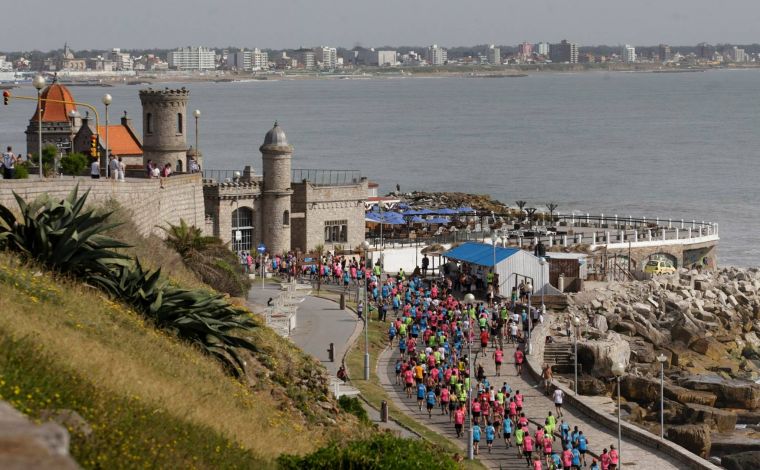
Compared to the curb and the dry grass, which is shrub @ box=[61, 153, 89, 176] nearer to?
the curb

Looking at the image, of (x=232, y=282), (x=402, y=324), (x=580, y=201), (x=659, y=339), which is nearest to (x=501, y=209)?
(x=580, y=201)

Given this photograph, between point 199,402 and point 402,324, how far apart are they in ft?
67.7

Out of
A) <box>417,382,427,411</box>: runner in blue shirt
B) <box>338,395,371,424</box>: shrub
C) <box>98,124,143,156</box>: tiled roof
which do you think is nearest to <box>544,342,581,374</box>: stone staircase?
<box>417,382,427,411</box>: runner in blue shirt

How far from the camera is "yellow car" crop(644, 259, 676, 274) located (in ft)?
172

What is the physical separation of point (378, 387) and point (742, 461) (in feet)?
26.1

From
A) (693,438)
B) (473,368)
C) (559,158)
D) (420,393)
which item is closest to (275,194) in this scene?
(473,368)

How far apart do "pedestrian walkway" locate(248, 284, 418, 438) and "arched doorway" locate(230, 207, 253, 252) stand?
943 cm

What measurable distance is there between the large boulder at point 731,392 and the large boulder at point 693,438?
4705mm

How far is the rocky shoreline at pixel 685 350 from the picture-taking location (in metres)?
31.6

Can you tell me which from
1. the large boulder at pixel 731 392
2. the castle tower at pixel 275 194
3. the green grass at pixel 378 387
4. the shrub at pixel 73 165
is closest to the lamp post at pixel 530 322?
the green grass at pixel 378 387

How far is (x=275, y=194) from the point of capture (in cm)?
5150

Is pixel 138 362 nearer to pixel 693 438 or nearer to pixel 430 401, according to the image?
pixel 430 401

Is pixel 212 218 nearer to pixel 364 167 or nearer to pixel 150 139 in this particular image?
pixel 150 139

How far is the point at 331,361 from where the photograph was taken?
1271 inches
